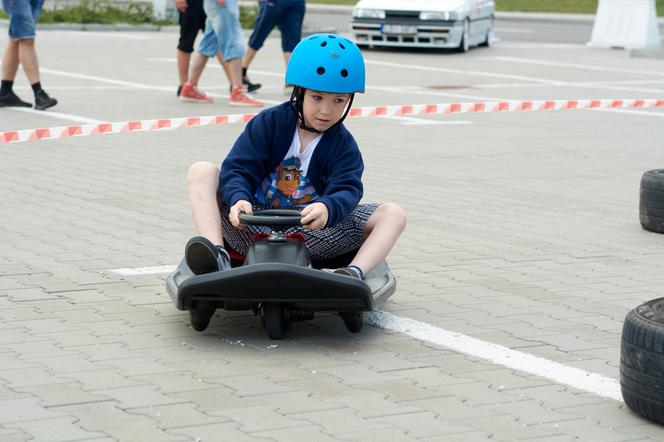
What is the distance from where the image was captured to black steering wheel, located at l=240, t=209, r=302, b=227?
5.18 m

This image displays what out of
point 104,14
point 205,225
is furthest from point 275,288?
point 104,14

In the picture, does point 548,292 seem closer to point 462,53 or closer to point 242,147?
point 242,147

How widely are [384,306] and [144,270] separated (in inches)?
52.1

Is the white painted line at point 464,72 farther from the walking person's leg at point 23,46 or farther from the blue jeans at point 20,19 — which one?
the blue jeans at point 20,19

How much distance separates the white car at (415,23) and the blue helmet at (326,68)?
16764 millimetres

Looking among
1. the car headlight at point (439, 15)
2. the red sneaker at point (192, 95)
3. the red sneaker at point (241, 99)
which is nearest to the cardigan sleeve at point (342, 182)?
the red sneaker at point (241, 99)

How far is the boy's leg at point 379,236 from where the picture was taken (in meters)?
5.61

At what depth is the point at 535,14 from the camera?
3562 centimetres

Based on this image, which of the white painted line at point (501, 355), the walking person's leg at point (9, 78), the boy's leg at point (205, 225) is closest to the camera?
the white painted line at point (501, 355)

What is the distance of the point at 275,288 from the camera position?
16.6ft

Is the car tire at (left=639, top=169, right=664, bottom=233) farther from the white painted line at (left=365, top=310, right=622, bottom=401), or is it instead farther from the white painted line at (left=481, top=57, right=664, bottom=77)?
the white painted line at (left=481, top=57, right=664, bottom=77)

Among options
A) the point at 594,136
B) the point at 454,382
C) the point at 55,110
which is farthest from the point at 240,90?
the point at 454,382

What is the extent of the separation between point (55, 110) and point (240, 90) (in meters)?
1.99

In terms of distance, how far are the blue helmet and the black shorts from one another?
8897 mm
